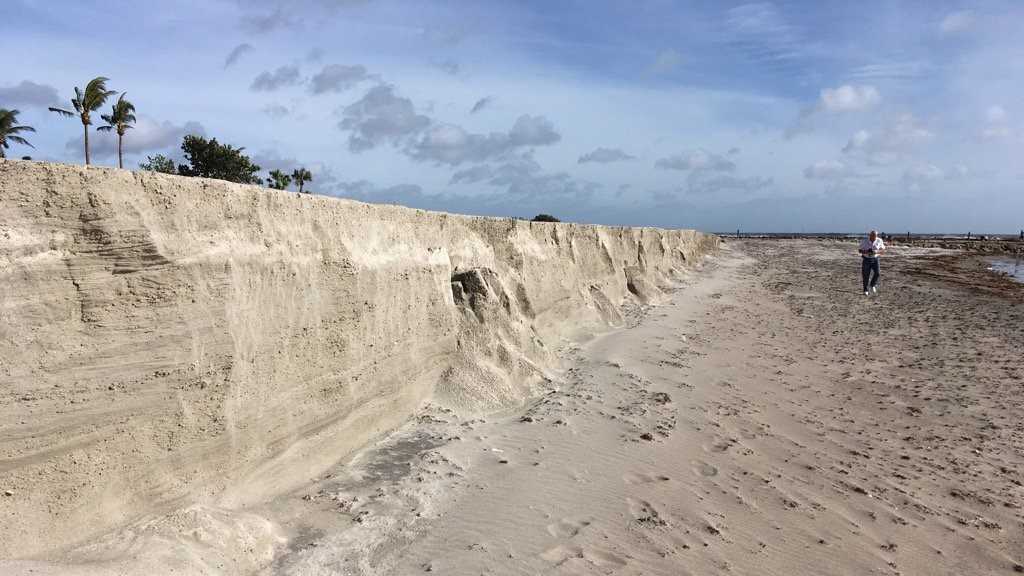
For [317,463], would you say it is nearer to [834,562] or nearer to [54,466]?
[54,466]

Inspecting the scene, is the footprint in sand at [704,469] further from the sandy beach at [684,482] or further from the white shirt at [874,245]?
the white shirt at [874,245]

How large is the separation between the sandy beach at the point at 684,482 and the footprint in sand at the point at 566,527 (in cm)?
2

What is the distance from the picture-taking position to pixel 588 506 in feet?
14.8

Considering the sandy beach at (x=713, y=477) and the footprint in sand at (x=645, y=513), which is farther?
the footprint in sand at (x=645, y=513)

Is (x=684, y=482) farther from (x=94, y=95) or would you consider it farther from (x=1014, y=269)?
(x=1014, y=269)

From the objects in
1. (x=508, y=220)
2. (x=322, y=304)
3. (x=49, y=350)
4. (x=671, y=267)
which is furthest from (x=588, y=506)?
(x=671, y=267)

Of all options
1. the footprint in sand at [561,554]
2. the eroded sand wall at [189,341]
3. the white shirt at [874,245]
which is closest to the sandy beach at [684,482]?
the footprint in sand at [561,554]

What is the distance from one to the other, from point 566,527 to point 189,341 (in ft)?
9.23

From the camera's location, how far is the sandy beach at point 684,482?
3.86m

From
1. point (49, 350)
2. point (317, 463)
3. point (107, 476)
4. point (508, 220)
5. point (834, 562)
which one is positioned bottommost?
point (834, 562)

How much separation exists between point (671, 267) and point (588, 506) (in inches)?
731

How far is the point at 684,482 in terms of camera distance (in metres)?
4.96

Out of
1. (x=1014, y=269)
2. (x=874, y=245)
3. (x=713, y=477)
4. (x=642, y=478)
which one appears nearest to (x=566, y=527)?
(x=642, y=478)

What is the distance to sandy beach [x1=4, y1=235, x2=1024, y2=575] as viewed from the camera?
3.86 m
